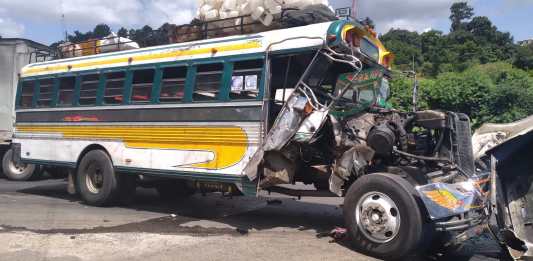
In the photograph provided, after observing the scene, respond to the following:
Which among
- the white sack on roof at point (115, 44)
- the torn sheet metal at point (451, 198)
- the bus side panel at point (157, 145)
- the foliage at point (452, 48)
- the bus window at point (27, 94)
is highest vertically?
the foliage at point (452, 48)

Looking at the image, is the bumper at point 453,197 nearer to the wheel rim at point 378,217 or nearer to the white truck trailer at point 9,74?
the wheel rim at point 378,217

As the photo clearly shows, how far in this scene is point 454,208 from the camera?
18.7 feet

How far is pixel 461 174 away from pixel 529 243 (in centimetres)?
114

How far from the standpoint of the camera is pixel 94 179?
9.50m

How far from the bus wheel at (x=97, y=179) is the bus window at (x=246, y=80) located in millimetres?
3047

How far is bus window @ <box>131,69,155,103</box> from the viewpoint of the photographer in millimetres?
8594

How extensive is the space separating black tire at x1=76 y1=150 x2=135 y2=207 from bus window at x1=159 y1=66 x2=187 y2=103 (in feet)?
5.76

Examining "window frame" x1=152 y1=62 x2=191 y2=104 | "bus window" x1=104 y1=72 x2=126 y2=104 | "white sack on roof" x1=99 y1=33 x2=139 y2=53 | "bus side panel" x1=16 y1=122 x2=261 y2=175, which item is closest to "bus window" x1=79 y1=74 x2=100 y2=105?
"bus window" x1=104 y1=72 x2=126 y2=104

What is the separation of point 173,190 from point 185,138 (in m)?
2.58

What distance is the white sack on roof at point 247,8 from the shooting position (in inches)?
306

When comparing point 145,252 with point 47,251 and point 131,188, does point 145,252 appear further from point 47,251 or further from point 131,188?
point 131,188

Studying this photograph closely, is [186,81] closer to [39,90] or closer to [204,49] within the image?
[204,49]

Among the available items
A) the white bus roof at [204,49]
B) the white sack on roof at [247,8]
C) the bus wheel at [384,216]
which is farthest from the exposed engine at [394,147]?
the white sack on roof at [247,8]

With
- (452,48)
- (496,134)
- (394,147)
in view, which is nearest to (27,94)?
(394,147)
